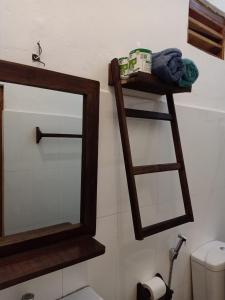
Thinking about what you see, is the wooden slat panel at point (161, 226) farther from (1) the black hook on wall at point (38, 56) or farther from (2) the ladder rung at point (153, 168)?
(1) the black hook on wall at point (38, 56)

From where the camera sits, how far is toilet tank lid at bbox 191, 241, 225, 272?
4.86 feet

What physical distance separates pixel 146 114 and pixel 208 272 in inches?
41.6

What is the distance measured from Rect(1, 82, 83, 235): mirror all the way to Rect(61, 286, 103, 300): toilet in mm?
304

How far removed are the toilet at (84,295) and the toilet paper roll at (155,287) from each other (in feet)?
1.21

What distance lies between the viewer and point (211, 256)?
156 centimetres

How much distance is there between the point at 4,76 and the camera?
83 centimetres

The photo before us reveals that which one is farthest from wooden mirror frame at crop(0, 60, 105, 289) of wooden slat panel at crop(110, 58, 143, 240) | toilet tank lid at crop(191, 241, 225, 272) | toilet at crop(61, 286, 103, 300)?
toilet tank lid at crop(191, 241, 225, 272)

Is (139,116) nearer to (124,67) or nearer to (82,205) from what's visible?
(124,67)

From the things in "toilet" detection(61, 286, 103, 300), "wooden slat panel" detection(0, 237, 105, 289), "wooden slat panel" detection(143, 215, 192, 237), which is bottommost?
"toilet" detection(61, 286, 103, 300)

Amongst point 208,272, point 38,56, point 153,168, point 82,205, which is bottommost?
point 208,272

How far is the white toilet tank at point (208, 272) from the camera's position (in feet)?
4.85

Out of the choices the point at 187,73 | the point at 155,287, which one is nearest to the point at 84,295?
the point at 155,287

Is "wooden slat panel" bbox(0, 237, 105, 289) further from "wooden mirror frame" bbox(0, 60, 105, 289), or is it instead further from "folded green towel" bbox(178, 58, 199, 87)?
"folded green towel" bbox(178, 58, 199, 87)

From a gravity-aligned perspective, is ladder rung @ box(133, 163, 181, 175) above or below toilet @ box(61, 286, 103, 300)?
above
